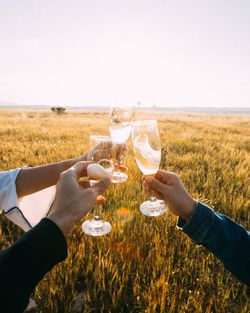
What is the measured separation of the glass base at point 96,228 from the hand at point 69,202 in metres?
0.66

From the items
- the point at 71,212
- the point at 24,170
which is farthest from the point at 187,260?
the point at 24,170

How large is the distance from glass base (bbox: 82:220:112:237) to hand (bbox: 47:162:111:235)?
0.66 meters

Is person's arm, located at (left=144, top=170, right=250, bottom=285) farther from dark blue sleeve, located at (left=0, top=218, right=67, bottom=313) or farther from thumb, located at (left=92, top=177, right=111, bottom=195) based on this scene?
dark blue sleeve, located at (left=0, top=218, right=67, bottom=313)

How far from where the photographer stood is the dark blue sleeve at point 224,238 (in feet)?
4.20

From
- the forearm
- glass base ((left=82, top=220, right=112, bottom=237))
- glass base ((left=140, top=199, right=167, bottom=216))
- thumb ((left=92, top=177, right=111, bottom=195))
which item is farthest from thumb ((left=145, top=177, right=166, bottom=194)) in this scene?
the forearm

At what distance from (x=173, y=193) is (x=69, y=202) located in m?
0.62

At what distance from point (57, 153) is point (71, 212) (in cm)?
384

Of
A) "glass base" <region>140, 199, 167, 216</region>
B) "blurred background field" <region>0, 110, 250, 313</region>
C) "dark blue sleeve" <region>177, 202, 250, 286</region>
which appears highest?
"dark blue sleeve" <region>177, 202, 250, 286</region>

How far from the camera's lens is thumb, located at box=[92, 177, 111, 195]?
126cm

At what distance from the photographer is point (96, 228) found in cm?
186

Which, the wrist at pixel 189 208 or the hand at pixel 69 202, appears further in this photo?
the wrist at pixel 189 208

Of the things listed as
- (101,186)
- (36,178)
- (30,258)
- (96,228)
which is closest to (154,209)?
(96,228)

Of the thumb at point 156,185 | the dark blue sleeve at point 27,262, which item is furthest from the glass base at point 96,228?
the dark blue sleeve at point 27,262

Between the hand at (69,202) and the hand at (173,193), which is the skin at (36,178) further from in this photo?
the hand at (69,202)
